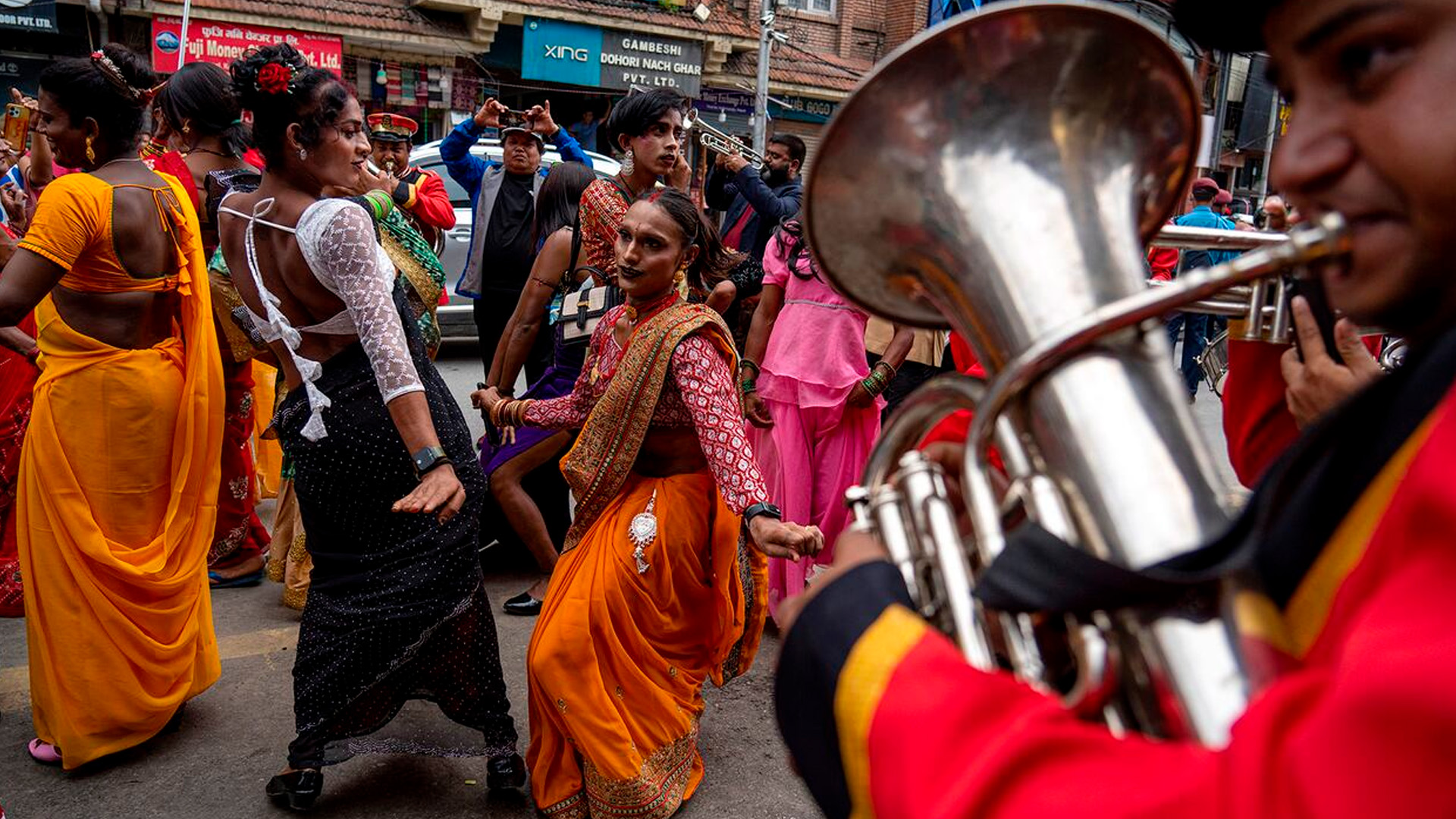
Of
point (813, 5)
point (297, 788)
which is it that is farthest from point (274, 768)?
point (813, 5)

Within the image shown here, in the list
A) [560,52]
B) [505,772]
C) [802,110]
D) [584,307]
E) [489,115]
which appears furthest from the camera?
[802,110]

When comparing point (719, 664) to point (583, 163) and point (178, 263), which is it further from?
point (583, 163)

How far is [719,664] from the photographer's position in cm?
298

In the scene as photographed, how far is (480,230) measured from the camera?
18.1 feet

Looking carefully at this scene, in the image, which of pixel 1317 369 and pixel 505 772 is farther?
pixel 505 772

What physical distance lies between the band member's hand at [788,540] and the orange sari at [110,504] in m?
1.79

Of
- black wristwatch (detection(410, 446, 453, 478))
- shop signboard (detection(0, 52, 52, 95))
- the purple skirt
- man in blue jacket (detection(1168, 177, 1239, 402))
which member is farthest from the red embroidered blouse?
shop signboard (detection(0, 52, 52, 95))

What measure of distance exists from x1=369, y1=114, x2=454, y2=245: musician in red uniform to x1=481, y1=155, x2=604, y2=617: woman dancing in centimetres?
99

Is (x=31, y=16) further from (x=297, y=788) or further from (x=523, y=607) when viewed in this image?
(x=297, y=788)

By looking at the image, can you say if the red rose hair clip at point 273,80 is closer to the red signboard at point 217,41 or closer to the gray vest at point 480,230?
the gray vest at point 480,230

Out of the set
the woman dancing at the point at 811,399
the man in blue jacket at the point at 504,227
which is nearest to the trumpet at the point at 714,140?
the man in blue jacket at the point at 504,227

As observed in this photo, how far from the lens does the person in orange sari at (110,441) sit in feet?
9.55

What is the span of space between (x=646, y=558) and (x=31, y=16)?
13.1 meters

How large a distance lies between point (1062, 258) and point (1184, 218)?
25.9ft
